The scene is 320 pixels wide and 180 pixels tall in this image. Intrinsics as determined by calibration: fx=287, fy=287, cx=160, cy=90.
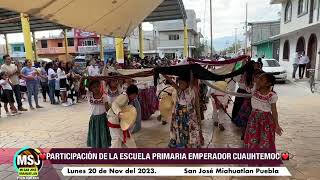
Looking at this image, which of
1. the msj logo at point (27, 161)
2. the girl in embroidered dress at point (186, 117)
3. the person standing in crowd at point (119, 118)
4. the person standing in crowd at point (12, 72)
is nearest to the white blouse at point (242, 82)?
the girl in embroidered dress at point (186, 117)

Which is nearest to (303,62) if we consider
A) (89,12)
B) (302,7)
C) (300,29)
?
(300,29)

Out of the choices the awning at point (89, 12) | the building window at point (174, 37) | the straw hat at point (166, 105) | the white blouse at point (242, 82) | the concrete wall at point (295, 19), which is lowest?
the straw hat at point (166, 105)

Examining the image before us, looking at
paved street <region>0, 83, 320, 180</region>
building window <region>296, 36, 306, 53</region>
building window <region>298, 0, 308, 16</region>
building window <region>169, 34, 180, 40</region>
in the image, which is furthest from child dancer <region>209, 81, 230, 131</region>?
building window <region>169, 34, 180, 40</region>

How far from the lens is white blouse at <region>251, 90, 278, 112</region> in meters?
3.94

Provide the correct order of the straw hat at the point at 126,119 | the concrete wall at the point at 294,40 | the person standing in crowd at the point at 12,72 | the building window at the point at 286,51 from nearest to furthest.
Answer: the straw hat at the point at 126,119
the person standing in crowd at the point at 12,72
the concrete wall at the point at 294,40
the building window at the point at 286,51

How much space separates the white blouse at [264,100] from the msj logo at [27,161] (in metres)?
3.08

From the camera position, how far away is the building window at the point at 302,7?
16.9 meters

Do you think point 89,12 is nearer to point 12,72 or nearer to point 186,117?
point 186,117

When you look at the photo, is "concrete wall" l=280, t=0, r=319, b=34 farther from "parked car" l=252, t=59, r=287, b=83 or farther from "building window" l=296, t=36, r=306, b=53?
"parked car" l=252, t=59, r=287, b=83

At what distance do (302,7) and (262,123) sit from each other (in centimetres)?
1674

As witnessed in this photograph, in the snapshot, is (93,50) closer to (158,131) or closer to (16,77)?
(16,77)

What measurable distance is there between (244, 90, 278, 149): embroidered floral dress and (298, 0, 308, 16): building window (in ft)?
50.3

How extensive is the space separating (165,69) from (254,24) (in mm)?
34626

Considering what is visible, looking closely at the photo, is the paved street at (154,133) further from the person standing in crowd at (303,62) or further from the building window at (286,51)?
the building window at (286,51)
